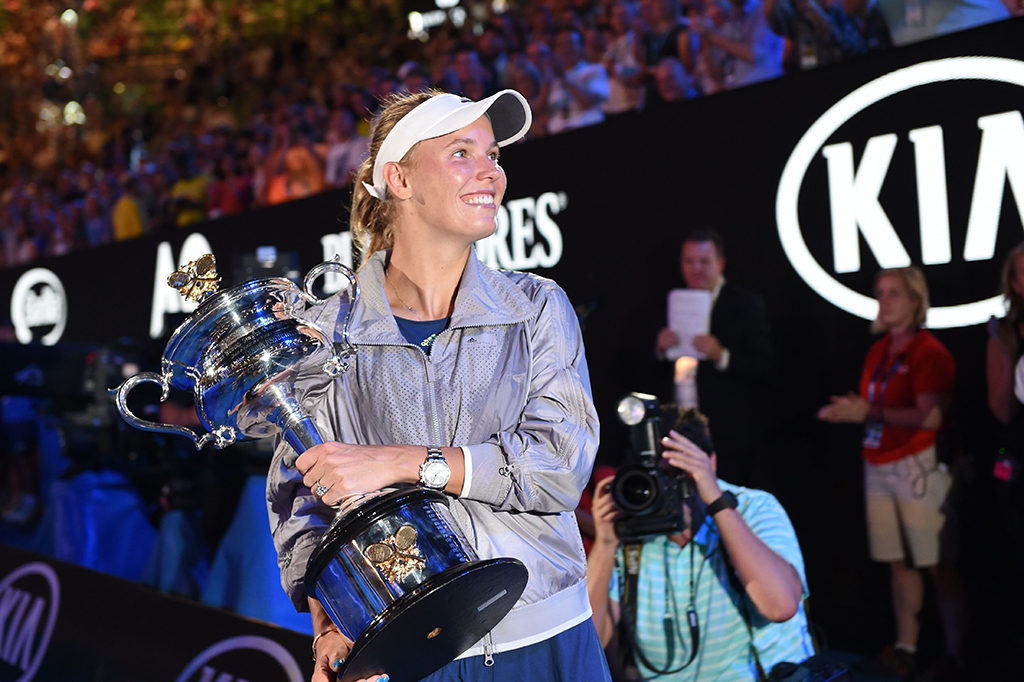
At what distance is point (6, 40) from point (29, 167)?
11.7ft

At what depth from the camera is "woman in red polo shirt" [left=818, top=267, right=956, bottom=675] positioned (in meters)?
3.49

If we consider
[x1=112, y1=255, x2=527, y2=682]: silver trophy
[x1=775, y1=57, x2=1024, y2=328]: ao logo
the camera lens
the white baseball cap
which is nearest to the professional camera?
the camera lens

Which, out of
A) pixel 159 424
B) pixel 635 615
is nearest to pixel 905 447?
pixel 635 615

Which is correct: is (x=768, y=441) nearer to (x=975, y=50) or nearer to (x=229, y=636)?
(x=975, y=50)

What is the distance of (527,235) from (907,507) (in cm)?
226

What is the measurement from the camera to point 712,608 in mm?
2572

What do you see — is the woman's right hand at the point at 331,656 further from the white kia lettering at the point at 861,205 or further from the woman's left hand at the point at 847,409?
the white kia lettering at the point at 861,205

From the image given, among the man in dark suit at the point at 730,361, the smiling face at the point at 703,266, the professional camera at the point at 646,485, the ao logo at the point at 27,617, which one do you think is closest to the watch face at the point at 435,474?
the professional camera at the point at 646,485

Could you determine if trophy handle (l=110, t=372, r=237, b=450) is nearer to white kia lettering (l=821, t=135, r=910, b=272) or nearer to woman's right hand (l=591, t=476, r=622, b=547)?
woman's right hand (l=591, t=476, r=622, b=547)

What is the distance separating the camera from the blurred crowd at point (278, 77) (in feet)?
15.2

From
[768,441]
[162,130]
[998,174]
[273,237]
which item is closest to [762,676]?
[768,441]

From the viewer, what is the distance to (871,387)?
3672 millimetres

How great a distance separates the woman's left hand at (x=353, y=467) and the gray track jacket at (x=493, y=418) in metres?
0.15

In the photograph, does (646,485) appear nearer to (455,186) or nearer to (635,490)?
(635,490)
